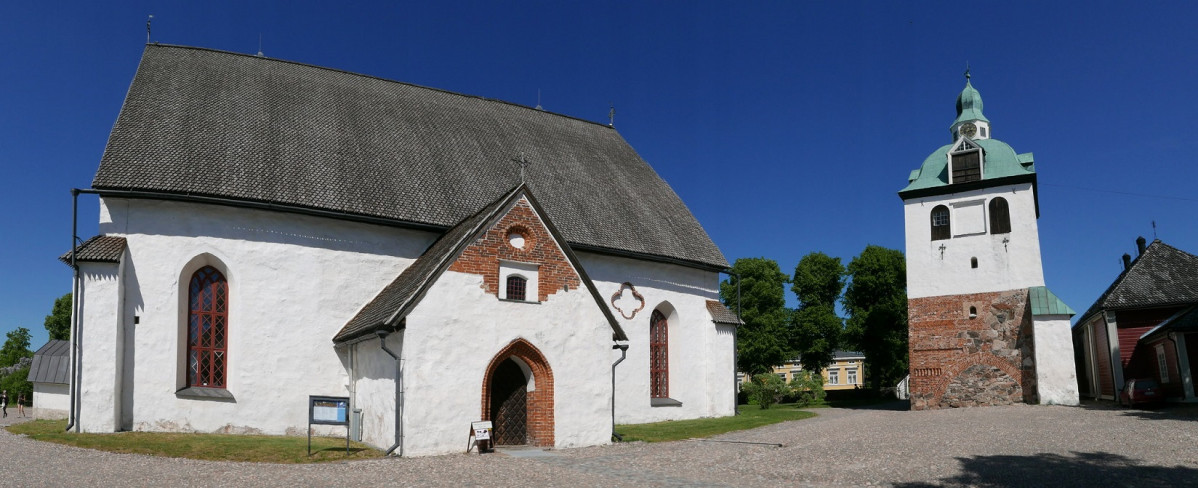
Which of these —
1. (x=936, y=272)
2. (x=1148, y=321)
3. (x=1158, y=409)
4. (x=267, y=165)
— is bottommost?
(x=1158, y=409)

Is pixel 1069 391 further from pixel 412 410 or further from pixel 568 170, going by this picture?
pixel 412 410

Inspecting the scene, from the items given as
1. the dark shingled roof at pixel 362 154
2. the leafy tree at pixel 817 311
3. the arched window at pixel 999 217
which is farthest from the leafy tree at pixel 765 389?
the leafy tree at pixel 817 311

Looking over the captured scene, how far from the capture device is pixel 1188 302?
27.2 meters

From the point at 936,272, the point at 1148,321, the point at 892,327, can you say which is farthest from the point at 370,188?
the point at 892,327

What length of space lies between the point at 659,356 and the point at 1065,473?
1493 centimetres

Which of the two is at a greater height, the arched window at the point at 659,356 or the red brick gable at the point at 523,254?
the red brick gable at the point at 523,254

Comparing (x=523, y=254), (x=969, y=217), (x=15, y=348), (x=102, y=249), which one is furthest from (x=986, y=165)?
(x=15, y=348)

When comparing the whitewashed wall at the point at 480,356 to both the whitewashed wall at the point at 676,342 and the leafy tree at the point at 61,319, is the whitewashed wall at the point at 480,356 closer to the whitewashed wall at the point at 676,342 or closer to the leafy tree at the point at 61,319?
the whitewashed wall at the point at 676,342

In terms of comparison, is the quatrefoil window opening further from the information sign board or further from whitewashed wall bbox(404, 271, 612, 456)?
the information sign board

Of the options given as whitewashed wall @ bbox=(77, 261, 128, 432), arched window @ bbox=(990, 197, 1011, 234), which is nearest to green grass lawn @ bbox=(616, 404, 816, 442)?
arched window @ bbox=(990, 197, 1011, 234)

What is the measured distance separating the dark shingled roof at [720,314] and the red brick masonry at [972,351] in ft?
24.8

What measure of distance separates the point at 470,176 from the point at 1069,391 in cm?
2087

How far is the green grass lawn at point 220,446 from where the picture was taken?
14570 mm

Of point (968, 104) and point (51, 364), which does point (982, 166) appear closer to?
point (968, 104)
